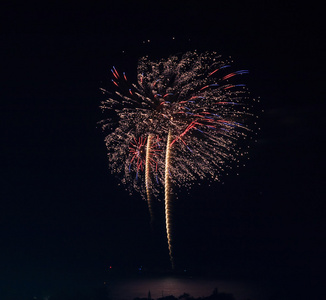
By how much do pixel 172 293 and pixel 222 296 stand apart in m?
10.5

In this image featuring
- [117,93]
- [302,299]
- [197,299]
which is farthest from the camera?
[302,299]

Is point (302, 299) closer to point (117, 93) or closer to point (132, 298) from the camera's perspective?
point (132, 298)

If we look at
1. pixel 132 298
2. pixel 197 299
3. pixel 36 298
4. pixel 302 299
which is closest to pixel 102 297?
pixel 132 298

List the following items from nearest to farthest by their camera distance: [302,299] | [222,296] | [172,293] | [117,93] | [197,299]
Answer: [117,93] → [197,299] → [172,293] → [222,296] → [302,299]

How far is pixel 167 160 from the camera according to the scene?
17.7m

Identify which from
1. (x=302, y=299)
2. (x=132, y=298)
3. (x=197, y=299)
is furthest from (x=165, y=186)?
(x=302, y=299)

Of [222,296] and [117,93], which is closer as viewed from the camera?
[117,93]

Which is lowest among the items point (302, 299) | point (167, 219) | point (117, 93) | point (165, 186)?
point (302, 299)

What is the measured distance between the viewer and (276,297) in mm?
70375

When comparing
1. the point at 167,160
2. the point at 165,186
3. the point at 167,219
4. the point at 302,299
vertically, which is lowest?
the point at 302,299

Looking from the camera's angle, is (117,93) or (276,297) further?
(276,297)

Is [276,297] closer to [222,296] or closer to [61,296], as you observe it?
[222,296]

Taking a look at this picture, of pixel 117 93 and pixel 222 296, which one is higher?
pixel 117 93

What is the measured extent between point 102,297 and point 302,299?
145 ft
